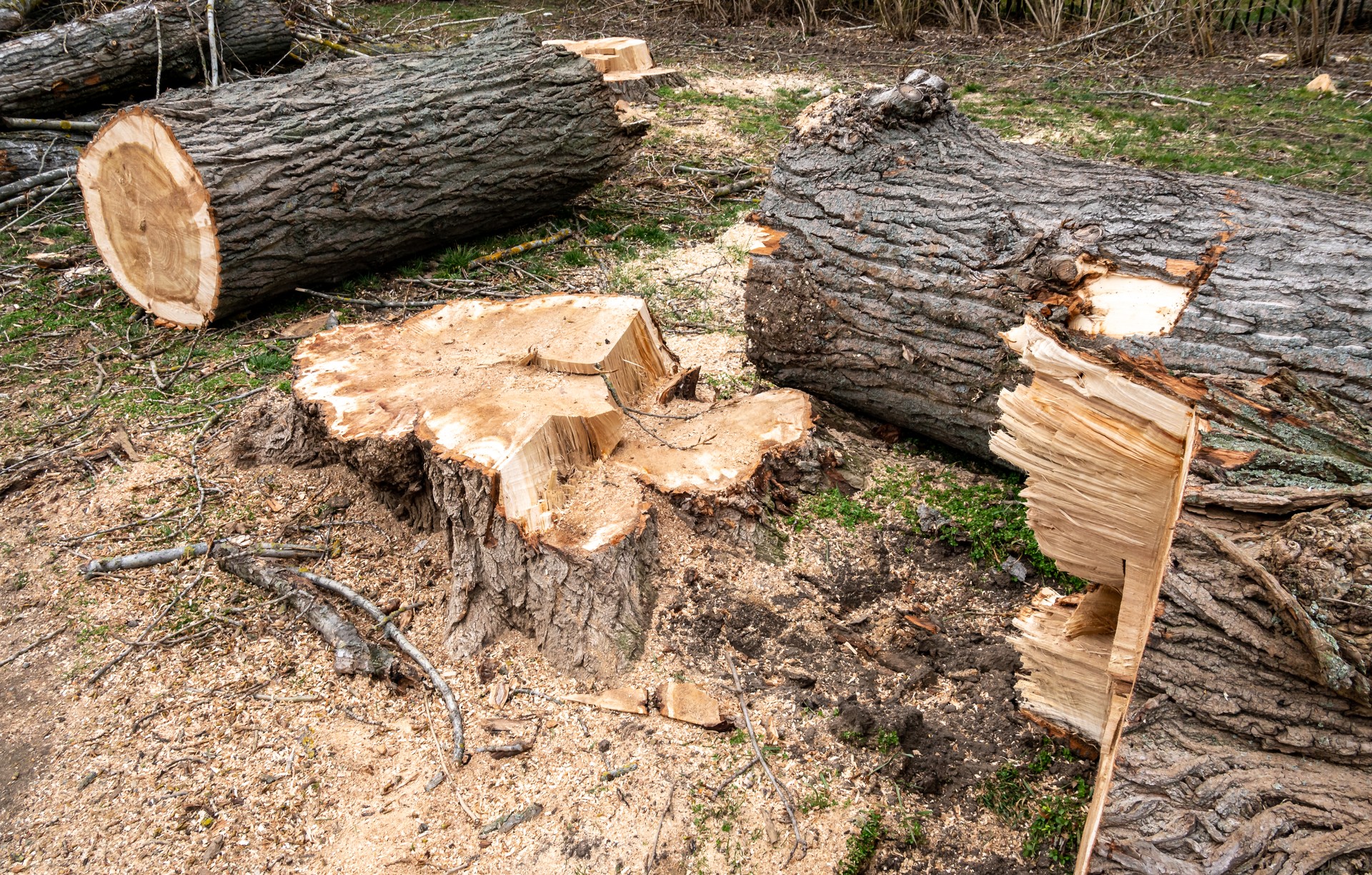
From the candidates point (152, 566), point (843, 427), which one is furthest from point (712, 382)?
point (152, 566)

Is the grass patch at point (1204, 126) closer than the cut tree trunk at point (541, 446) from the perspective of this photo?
No

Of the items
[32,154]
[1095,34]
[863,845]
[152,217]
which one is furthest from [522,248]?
[1095,34]

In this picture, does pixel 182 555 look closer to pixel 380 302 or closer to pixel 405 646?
pixel 405 646

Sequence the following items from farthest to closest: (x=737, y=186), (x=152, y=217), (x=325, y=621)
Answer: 1. (x=737, y=186)
2. (x=152, y=217)
3. (x=325, y=621)

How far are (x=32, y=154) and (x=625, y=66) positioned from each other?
4.04 metres

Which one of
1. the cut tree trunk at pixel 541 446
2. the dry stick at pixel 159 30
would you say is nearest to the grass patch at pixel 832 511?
the cut tree trunk at pixel 541 446

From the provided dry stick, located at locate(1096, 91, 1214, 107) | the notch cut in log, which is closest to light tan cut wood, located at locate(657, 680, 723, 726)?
the notch cut in log

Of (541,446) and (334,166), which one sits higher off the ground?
(334,166)

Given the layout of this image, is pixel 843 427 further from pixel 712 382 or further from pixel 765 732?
pixel 765 732

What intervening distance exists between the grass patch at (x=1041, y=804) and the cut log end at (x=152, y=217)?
159 inches

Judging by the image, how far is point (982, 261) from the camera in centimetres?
307

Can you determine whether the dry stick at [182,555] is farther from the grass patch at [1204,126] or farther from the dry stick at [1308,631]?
the grass patch at [1204,126]

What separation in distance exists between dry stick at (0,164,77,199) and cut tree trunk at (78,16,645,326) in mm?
1800

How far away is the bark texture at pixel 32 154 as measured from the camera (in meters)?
5.84
